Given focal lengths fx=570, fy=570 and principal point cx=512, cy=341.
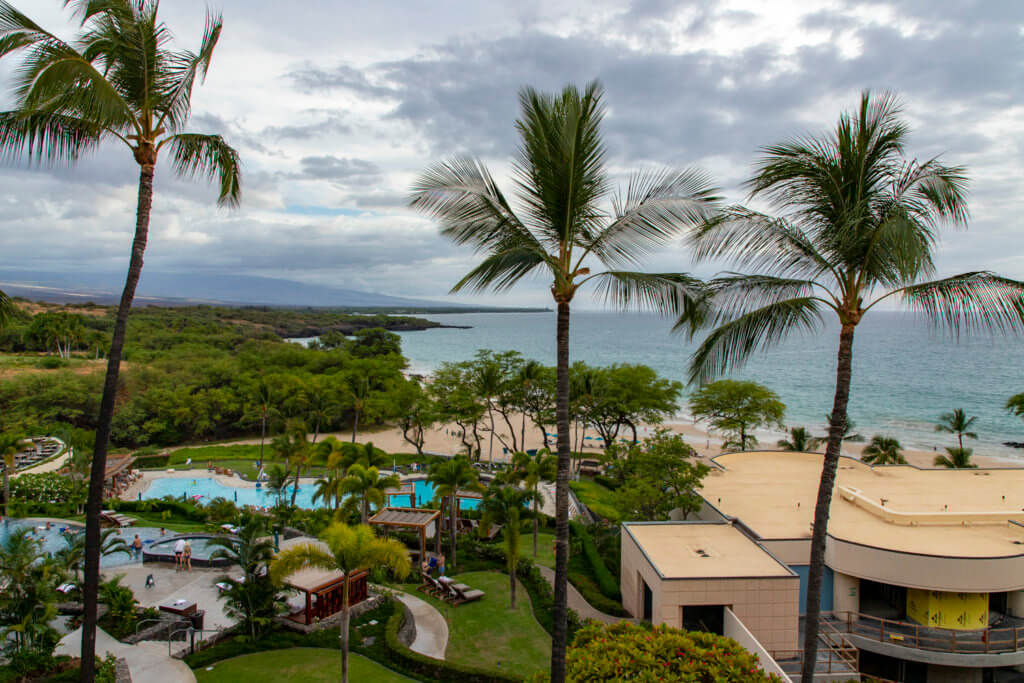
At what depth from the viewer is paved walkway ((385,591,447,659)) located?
48.8 feet

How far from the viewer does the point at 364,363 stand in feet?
190

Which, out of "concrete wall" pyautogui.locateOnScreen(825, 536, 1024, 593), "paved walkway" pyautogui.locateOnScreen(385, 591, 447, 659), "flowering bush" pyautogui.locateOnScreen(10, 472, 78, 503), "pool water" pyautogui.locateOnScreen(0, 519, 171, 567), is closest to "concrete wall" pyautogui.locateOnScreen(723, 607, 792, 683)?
"concrete wall" pyautogui.locateOnScreen(825, 536, 1024, 593)

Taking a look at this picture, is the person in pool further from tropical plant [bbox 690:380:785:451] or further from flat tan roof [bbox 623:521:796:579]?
tropical plant [bbox 690:380:785:451]

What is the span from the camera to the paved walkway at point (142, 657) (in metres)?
12.8

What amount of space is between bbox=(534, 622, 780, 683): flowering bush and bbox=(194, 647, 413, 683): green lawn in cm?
669

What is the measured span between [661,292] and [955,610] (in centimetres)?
1356

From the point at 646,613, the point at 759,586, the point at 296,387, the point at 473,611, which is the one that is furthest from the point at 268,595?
the point at 296,387

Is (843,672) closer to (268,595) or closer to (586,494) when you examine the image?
(268,595)

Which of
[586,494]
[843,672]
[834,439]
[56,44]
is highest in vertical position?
[56,44]

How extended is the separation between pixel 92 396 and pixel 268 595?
4024 cm

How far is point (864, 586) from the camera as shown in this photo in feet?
51.7

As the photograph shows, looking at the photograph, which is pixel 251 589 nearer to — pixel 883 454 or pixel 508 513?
pixel 508 513

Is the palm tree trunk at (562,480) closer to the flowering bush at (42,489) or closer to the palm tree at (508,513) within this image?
the palm tree at (508,513)

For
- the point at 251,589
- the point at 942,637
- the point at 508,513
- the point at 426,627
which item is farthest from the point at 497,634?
the point at 942,637
